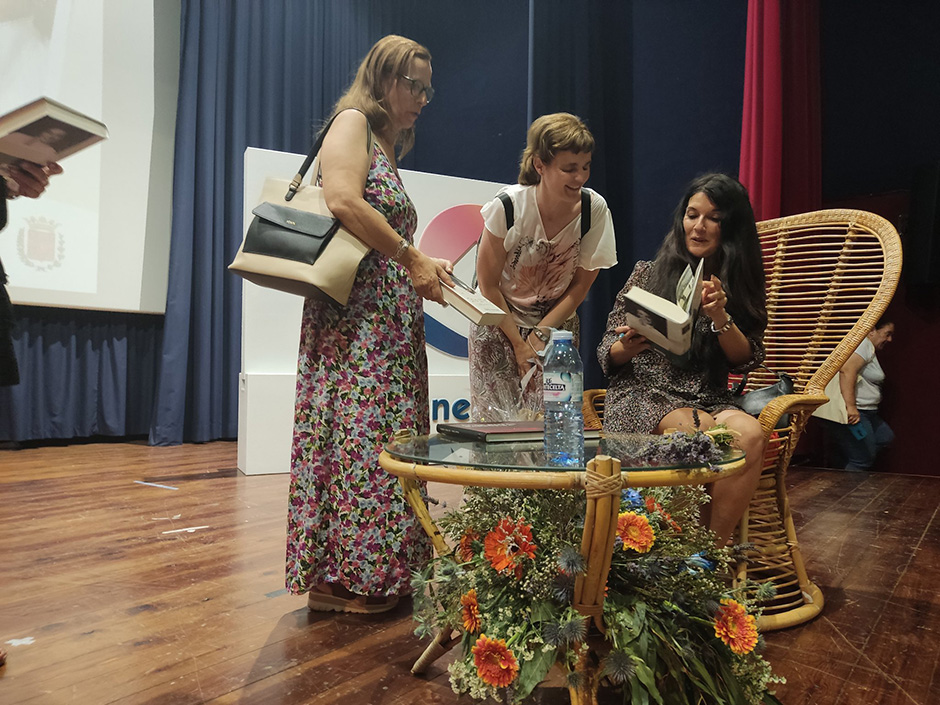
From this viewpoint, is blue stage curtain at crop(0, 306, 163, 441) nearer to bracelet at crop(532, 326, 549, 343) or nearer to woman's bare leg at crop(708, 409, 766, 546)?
bracelet at crop(532, 326, 549, 343)

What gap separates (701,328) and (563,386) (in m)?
0.74

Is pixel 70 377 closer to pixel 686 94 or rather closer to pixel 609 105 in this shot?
pixel 609 105

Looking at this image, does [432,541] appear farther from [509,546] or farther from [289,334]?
[289,334]

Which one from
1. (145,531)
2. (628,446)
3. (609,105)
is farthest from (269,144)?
(628,446)

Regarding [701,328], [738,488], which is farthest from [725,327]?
[738,488]

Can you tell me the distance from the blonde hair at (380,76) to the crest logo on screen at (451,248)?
2397 mm

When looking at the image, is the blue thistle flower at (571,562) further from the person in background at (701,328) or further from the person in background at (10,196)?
the person in background at (10,196)

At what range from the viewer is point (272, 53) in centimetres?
527

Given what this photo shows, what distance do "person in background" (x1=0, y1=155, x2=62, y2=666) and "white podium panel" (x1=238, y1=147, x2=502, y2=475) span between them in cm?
207

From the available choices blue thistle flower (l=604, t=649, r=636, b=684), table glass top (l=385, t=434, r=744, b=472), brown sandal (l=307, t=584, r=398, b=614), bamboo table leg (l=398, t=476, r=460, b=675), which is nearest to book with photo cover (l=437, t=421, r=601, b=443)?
table glass top (l=385, t=434, r=744, b=472)

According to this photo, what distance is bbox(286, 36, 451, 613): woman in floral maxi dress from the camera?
4.92 ft


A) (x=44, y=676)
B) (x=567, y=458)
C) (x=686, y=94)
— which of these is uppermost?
(x=686, y=94)

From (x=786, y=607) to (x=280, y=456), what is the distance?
2.63 meters

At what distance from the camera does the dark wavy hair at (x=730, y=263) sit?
168cm
